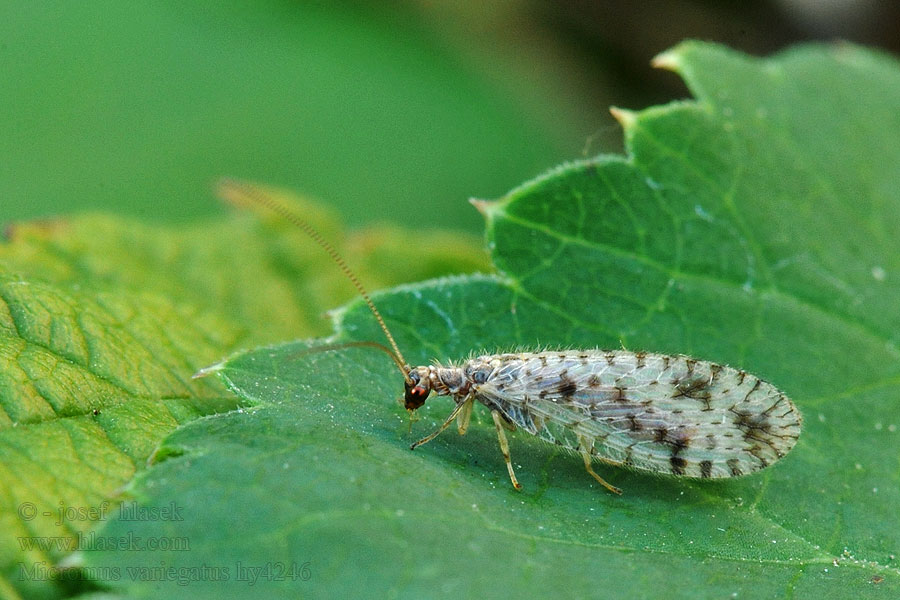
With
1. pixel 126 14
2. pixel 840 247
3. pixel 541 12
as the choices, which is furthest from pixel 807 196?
pixel 126 14

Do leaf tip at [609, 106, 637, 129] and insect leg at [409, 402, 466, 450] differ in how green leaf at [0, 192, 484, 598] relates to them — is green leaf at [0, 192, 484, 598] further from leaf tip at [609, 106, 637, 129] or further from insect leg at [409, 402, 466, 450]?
leaf tip at [609, 106, 637, 129]

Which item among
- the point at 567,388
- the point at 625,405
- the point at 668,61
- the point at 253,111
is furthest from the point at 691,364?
the point at 253,111

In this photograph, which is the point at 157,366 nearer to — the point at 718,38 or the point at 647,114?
the point at 647,114

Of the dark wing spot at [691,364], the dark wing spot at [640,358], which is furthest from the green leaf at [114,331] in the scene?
the dark wing spot at [691,364]

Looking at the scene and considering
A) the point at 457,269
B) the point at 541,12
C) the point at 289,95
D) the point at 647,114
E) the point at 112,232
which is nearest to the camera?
the point at 647,114

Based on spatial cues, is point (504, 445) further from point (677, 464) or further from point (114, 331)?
point (114, 331)

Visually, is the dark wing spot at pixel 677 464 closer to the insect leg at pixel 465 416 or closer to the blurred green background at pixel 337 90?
the insect leg at pixel 465 416
